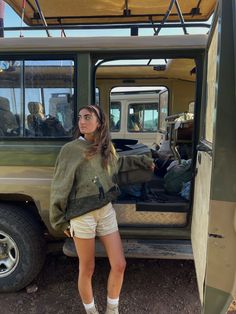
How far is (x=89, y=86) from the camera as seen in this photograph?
9.34 ft

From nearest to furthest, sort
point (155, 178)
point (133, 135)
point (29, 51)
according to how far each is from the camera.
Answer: point (29, 51) → point (155, 178) → point (133, 135)

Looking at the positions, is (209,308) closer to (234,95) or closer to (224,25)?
(234,95)

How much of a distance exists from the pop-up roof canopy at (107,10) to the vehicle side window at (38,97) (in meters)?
0.91

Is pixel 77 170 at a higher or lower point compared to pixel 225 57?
lower

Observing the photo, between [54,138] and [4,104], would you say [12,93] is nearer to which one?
[4,104]

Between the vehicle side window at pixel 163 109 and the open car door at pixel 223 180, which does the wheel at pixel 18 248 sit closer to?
the open car door at pixel 223 180

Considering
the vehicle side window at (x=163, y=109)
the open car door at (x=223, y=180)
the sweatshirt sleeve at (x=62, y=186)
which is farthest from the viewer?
Answer: the vehicle side window at (x=163, y=109)

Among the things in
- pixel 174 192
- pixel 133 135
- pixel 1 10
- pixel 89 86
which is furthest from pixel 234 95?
pixel 133 135

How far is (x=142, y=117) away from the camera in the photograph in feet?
24.1

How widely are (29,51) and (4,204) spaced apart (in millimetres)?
1387

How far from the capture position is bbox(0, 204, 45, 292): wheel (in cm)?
295

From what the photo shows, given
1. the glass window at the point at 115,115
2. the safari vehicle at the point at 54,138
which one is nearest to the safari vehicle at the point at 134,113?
the glass window at the point at 115,115

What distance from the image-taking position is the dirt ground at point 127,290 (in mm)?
2906

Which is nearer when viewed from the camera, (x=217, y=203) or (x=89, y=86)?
(x=217, y=203)
